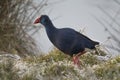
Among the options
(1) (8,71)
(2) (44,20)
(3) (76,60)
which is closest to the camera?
(1) (8,71)

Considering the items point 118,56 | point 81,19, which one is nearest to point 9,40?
point 118,56

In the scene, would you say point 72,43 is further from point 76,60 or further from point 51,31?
point 51,31

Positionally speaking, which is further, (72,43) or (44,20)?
(44,20)

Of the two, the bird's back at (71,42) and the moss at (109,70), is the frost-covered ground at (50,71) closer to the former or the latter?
the moss at (109,70)

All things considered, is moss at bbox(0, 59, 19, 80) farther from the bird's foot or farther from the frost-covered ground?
the bird's foot

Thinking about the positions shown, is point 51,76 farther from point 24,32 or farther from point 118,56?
point 24,32

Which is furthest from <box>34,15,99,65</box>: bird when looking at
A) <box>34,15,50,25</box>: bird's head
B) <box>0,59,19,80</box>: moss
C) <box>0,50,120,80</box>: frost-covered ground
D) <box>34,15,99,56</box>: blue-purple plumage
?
<box>0,59,19,80</box>: moss

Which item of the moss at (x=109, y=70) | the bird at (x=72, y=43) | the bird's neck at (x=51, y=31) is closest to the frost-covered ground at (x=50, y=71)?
the moss at (x=109, y=70)

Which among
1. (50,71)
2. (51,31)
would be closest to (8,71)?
(50,71)

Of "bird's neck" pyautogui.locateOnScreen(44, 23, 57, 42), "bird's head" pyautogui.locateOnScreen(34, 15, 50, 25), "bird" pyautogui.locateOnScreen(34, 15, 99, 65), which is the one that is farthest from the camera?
"bird's head" pyautogui.locateOnScreen(34, 15, 50, 25)

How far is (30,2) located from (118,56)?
2749 mm

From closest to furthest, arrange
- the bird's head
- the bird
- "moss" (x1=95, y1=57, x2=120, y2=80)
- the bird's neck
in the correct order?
"moss" (x1=95, y1=57, x2=120, y2=80) < the bird < the bird's neck < the bird's head

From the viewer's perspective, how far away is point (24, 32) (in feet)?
28.4

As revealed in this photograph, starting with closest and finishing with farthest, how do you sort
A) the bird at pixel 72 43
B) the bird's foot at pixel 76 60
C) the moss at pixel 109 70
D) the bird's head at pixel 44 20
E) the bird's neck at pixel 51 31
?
the moss at pixel 109 70, the bird's foot at pixel 76 60, the bird at pixel 72 43, the bird's neck at pixel 51 31, the bird's head at pixel 44 20
